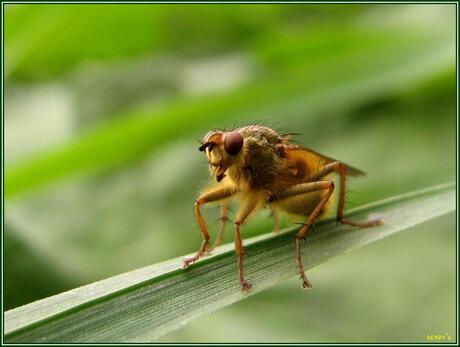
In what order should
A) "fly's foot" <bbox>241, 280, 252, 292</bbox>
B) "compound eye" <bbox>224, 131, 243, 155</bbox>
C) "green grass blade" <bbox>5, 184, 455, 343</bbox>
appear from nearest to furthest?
"green grass blade" <bbox>5, 184, 455, 343</bbox>
"fly's foot" <bbox>241, 280, 252, 292</bbox>
"compound eye" <bbox>224, 131, 243, 155</bbox>

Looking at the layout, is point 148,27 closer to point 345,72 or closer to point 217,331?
point 345,72

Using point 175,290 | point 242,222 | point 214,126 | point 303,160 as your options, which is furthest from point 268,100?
point 175,290

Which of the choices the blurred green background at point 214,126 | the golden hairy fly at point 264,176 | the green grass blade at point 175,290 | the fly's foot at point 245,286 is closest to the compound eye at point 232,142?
the golden hairy fly at point 264,176

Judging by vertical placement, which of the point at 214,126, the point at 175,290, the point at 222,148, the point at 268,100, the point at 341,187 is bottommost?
the point at 175,290

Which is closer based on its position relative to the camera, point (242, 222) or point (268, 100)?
point (242, 222)

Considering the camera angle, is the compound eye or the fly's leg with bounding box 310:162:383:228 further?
the fly's leg with bounding box 310:162:383:228

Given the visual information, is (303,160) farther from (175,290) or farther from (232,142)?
(175,290)

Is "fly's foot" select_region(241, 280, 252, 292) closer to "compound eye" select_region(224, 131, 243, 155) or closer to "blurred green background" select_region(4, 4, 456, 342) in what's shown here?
"compound eye" select_region(224, 131, 243, 155)

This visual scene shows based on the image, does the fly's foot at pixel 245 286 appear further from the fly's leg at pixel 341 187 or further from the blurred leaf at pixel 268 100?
the blurred leaf at pixel 268 100

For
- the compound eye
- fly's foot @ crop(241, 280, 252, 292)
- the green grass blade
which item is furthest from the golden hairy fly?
fly's foot @ crop(241, 280, 252, 292)
